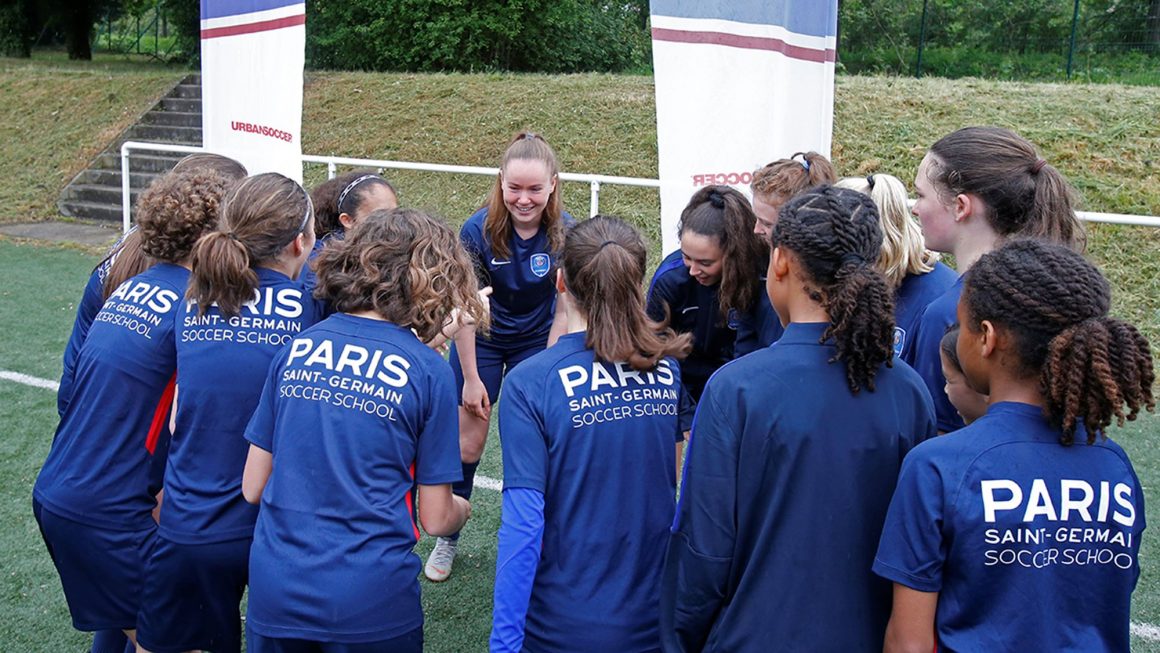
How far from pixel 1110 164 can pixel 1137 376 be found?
9252 mm

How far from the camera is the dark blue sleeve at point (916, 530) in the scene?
1.77 metres

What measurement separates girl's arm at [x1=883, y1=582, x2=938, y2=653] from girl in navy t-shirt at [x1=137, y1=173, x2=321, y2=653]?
5.20 feet

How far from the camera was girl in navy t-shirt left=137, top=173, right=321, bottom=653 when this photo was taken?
7.96 ft

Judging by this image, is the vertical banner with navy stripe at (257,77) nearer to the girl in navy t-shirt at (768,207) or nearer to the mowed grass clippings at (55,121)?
the girl in navy t-shirt at (768,207)

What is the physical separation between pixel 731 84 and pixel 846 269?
1906 millimetres

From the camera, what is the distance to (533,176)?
12.4 ft

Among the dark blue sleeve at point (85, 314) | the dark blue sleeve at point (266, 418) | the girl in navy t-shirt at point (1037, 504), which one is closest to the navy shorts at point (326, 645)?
the dark blue sleeve at point (266, 418)

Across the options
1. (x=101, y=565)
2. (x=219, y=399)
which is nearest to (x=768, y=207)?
(x=219, y=399)

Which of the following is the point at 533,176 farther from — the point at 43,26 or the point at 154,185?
the point at 43,26

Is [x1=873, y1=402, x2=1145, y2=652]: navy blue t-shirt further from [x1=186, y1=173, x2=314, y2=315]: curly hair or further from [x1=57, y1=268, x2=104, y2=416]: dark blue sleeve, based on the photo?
[x1=57, y1=268, x2=104, y2=416]: dark blue sleeve

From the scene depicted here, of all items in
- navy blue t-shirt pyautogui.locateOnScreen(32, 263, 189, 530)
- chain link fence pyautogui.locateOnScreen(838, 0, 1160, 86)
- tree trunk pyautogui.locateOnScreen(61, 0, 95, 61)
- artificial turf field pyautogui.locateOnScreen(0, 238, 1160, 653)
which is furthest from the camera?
tree trunk pyautogui.locateOnScreen(61, 0, 95, 61)

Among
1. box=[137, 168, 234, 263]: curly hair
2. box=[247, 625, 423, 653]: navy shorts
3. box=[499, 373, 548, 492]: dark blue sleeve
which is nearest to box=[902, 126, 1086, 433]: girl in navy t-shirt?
box=[499, 373, 548, 492]: dark blue sleeve

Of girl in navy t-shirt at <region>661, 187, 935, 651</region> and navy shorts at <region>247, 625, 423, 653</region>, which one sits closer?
girl in navy t-shirt at <region>661, 187, 935, 651</region>

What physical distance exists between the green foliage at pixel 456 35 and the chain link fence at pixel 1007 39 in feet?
17.7
